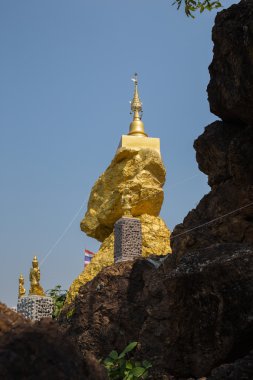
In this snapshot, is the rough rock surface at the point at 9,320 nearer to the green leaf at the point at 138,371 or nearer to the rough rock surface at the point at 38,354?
the rough rock surface at the point at 38,354

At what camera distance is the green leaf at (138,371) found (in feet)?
25.5

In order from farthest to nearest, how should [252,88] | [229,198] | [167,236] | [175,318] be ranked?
[167,236] < [229,198] < [252,88] < [175,318]

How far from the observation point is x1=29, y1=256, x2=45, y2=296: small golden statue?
1594 cm

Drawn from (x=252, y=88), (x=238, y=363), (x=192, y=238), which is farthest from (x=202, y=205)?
(x=238, y=363)

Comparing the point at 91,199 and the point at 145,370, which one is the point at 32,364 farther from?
the point at 91,199

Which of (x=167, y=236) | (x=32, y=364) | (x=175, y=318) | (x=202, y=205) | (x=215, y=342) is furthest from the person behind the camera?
(x=167, y=236)

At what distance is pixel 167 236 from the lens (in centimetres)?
1673

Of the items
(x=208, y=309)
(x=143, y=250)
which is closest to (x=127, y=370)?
(x=208, y=309)

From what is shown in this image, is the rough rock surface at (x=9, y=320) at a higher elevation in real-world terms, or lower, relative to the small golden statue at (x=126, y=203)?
lower

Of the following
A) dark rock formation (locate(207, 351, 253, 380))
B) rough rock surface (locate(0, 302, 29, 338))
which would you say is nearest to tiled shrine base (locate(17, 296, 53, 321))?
dark rock formation (locate(207, 351, 253, 380))

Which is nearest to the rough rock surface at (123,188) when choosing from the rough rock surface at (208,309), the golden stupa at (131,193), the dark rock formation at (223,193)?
the golden stupa at (131,193)

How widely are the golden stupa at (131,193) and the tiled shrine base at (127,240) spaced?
105cm

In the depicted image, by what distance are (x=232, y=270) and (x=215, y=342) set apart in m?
0.70

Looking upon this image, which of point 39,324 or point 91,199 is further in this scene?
point 91,199
